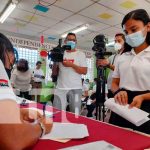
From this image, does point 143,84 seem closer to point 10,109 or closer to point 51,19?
point 10,109

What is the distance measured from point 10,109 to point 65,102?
1.78 m

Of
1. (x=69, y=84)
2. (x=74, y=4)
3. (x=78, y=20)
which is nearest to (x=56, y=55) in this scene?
(x=69, y=84)

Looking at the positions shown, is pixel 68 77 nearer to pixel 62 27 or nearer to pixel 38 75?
pixel 38 75

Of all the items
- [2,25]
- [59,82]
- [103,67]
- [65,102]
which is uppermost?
[2,25]

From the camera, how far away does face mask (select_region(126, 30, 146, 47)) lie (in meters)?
1.31

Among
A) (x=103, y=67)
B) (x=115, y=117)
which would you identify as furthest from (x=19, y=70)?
(x=115, y=117)

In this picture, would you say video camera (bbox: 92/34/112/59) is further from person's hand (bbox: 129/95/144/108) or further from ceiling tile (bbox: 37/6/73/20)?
ceiling tile (bbox: 37/6/73/20)

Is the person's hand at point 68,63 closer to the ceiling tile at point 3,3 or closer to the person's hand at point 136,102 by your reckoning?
the person's hand at point 136,102

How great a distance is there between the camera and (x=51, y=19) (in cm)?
489

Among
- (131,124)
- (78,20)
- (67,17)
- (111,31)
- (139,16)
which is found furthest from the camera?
(111,31)

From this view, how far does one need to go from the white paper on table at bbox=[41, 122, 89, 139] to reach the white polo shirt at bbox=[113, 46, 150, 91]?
481 mm

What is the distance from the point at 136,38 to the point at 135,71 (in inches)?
9.7

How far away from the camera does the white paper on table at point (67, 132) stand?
0.83 m

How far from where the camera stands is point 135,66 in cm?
125
